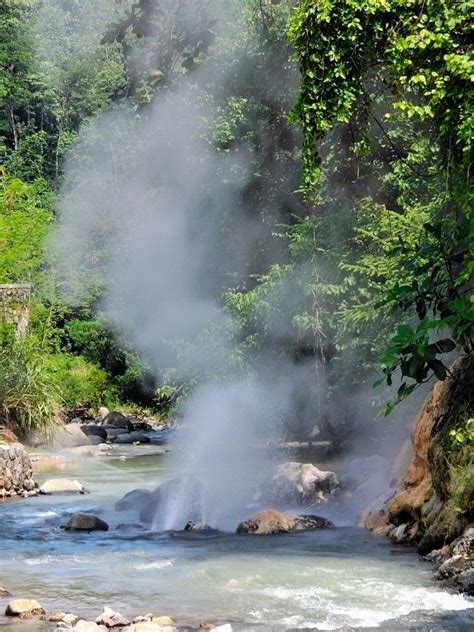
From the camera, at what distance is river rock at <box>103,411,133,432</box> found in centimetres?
2270

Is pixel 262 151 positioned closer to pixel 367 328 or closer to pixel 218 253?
pixel 218 253

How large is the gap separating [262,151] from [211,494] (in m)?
10.0

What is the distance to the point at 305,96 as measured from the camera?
25.6 feet

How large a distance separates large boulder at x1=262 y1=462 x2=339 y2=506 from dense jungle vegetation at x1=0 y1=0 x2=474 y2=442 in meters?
1.55

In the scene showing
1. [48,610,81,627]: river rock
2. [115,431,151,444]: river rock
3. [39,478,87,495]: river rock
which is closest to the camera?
[48,610,81,627]: river rock

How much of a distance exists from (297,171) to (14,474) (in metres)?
9.04

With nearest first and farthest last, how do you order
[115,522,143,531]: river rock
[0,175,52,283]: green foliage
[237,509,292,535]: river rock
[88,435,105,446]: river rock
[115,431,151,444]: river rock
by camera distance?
[237,509,292,535]: river rock < [115,522,143,531]: river rock < [88,435,105,446]: river rock < [0,175,52,283]: green foliage < [115,431,151,444]: river rock

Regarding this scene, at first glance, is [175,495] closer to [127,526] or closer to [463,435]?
[127,526]

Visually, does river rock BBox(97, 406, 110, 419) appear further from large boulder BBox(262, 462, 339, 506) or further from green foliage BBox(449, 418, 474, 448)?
green foliage BBox(449, 418, 474, 448)

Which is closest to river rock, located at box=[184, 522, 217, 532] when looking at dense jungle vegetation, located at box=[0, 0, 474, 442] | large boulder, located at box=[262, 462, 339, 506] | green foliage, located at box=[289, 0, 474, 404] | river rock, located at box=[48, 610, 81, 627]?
large boulder, located at box=[262, 462, 339, 506]

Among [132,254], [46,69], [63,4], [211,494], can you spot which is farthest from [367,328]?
[63,4]

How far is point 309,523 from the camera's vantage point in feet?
31.9

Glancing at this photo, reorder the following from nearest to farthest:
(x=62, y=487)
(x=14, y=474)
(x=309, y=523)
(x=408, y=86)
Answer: (x=408, y=86) < (x=309, y=523) < (x=14, y=474) < (x=62, y=487)

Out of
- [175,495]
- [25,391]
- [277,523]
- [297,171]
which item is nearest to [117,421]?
[25,391]
